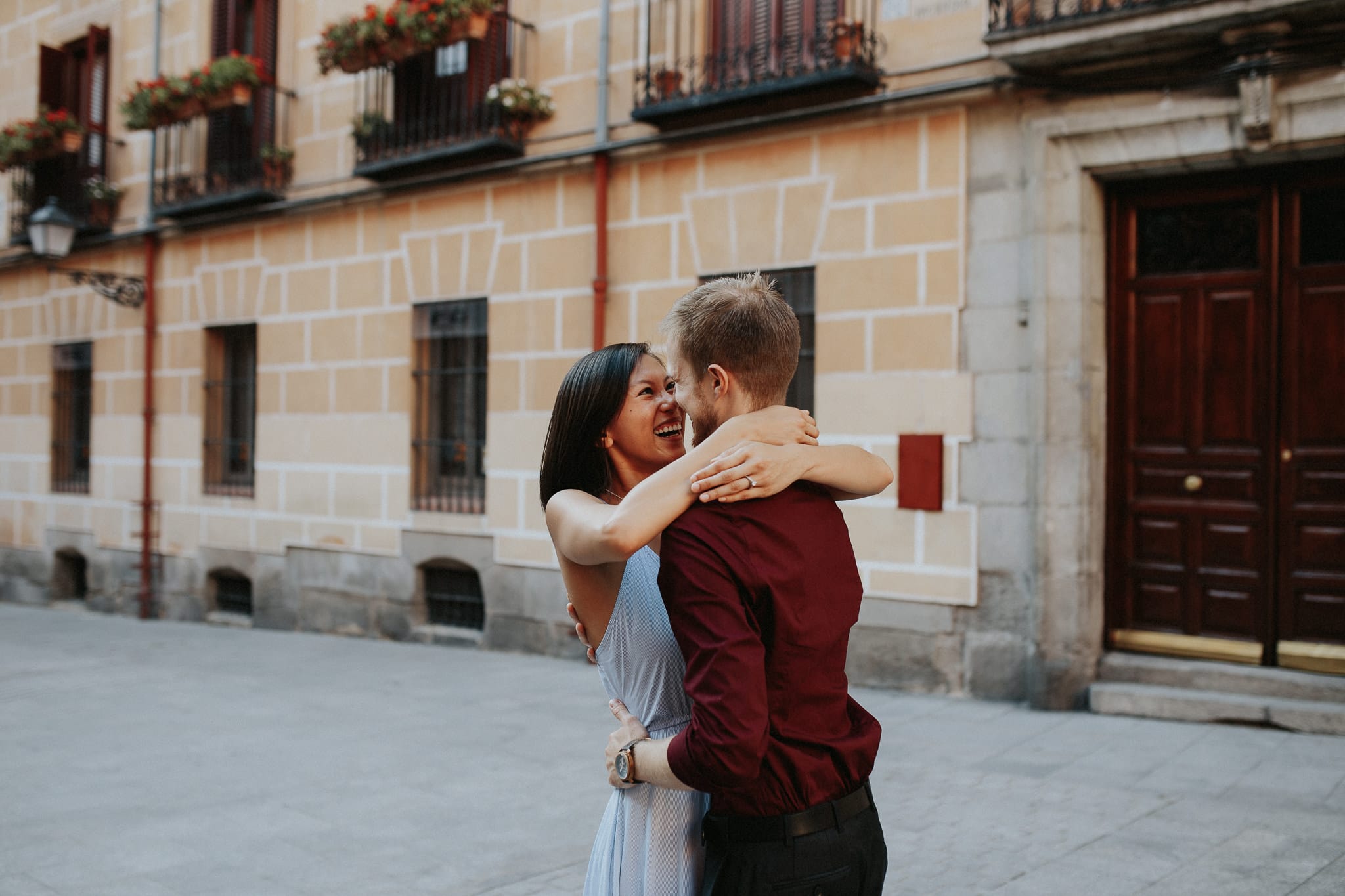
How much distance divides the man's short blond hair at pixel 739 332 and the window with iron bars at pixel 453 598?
8.32 meters

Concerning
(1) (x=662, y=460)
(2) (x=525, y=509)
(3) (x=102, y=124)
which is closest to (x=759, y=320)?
(1) (x=662, y=460)

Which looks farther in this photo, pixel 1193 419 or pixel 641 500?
pixel 1193 419

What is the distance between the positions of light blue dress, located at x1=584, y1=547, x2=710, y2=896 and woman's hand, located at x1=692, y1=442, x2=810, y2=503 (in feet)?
1.09

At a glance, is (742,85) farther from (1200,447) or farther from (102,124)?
(102,124)

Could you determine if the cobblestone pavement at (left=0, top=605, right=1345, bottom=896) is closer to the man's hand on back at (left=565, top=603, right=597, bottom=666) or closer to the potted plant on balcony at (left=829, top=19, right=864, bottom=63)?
the man's hand on back at (left=565, top=603, right=597, bottom=666)

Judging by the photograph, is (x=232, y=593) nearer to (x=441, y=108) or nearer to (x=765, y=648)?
(x=441, y=108)

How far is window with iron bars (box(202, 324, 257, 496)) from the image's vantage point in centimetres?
1217

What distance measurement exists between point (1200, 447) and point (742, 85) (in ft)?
13.0

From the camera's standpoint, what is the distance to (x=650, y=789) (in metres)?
2.15

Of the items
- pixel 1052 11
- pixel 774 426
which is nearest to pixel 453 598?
pixel 1052 11

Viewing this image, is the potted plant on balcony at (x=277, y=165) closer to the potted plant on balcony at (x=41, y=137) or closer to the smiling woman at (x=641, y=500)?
the potted plant on balcony at (x=41, y=137)

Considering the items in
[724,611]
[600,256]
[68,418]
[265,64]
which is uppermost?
[265,64]

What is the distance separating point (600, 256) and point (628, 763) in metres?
Result: 7.39

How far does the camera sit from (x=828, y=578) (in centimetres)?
197
